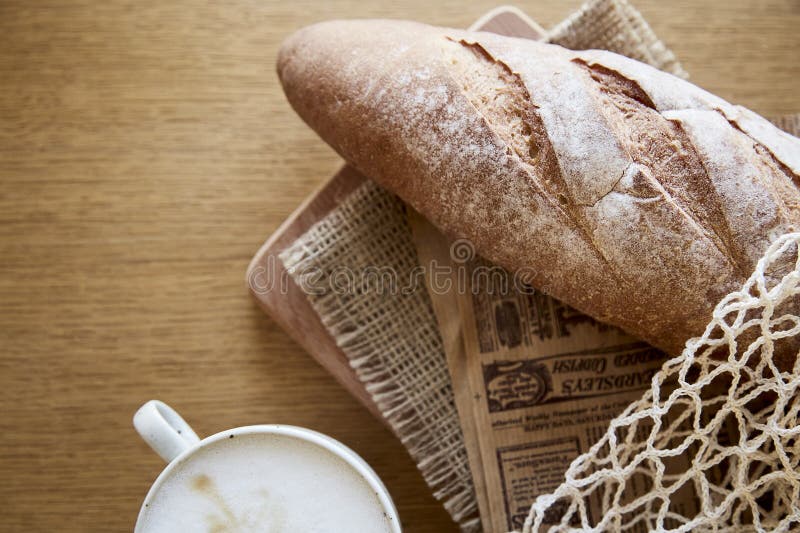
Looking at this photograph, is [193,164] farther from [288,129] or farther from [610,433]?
[610,433]

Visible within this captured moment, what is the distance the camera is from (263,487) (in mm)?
763

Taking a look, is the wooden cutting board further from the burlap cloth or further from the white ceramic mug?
the white ceramic mug

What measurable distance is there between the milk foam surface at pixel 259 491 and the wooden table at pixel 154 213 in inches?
11.4

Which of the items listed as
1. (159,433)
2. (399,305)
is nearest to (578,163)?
(399,305)

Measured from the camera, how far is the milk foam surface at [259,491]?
2.48 feet

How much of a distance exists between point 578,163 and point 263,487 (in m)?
0.56

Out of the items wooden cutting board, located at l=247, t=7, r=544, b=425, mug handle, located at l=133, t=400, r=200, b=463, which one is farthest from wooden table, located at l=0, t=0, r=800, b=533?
mug handle, located at l=133, t=400, r=200, b=463

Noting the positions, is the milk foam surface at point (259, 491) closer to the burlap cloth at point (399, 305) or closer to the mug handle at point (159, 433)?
the mug handle at point (159, 433)

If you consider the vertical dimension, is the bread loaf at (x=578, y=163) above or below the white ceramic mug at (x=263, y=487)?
above

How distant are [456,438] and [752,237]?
50 centimetres

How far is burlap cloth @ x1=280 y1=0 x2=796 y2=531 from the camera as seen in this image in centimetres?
96

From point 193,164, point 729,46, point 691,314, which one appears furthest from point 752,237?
point 193,164

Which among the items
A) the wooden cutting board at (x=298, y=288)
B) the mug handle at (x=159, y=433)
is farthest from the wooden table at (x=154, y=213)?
the mug handle at (x=159, y=433)

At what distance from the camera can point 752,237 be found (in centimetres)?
76
